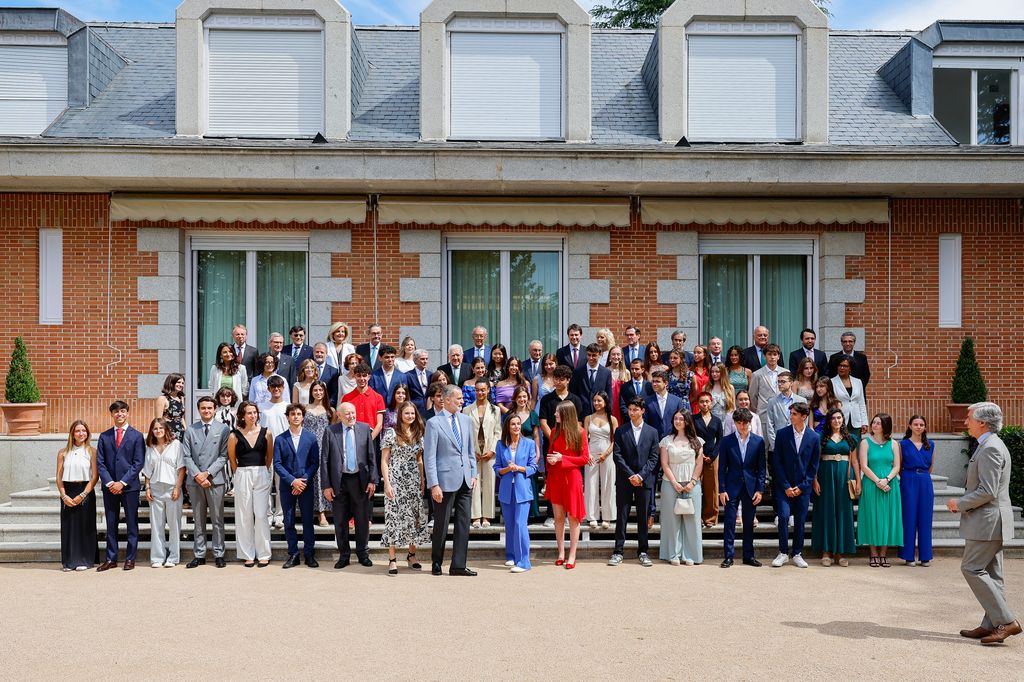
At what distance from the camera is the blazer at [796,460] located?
31.2ft

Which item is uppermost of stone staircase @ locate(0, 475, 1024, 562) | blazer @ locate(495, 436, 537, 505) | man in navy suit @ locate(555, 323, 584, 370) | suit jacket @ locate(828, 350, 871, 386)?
man in navy suit @ locate(555, 323, 584, 370)

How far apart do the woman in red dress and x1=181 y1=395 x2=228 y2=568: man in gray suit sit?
359 cm

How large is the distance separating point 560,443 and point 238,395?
3966 millimetres

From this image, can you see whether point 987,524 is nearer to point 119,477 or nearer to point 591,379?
point 591,379

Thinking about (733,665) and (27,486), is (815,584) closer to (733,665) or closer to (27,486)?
(733,665)

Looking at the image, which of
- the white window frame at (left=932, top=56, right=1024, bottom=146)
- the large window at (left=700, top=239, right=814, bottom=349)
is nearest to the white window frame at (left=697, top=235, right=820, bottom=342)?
the large window at (left=700, top=239, right=814, bottom=349)

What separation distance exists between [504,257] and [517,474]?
191 inches

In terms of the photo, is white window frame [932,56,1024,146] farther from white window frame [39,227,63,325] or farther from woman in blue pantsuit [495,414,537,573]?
white window frame [39,227,63,325]

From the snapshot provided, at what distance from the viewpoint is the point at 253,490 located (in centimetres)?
940

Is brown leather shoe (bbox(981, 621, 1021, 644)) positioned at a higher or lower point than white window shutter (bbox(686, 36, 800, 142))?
lower

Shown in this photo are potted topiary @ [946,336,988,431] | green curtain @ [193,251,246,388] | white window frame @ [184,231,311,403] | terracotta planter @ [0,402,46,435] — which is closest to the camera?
terracotta planter @ [0,402,46,435]

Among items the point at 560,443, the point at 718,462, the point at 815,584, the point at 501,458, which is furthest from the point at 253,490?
the point at 815,584

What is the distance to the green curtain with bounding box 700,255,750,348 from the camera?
13.4 meters

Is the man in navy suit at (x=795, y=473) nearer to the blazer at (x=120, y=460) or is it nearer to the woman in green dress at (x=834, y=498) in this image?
the woman in green dress at (x=834, y=498)
